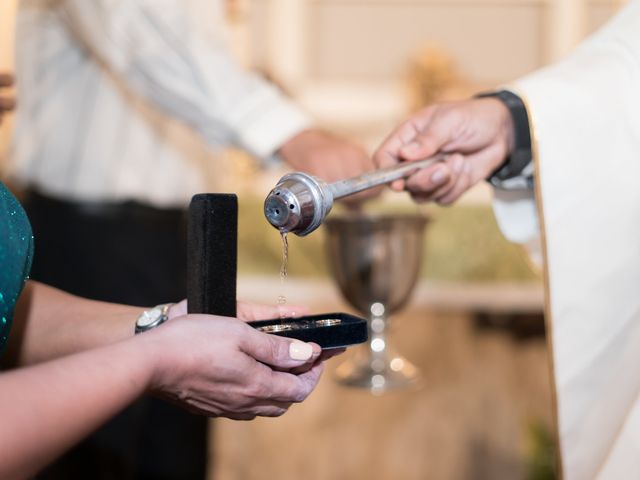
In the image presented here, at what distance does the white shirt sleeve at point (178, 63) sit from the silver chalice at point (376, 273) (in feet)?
1.06

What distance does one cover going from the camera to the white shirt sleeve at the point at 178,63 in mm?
1839

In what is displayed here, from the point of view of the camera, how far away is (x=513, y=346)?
2.91 m

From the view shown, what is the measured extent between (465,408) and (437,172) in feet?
5.55

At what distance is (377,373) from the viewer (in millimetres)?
1633

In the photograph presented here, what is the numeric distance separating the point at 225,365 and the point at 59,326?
0.38 metres

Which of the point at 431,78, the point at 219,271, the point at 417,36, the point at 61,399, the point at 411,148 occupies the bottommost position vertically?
the point at 61,399

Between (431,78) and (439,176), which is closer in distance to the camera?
(439,176)

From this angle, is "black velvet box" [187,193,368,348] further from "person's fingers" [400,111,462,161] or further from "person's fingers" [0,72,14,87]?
"person's fingers" [0,72,14,87]

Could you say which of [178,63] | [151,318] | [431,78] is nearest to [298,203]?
[151,318]

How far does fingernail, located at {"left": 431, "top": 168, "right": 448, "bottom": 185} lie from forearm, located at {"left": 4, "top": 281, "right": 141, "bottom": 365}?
1.72 feet

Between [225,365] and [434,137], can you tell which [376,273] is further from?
[225,365]

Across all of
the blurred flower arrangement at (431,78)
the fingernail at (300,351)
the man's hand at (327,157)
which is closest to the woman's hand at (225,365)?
the fingernail at (300,351)

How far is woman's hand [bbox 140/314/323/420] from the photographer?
0.82 m

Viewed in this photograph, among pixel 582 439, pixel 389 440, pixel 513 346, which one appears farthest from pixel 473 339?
pixel 582 439
